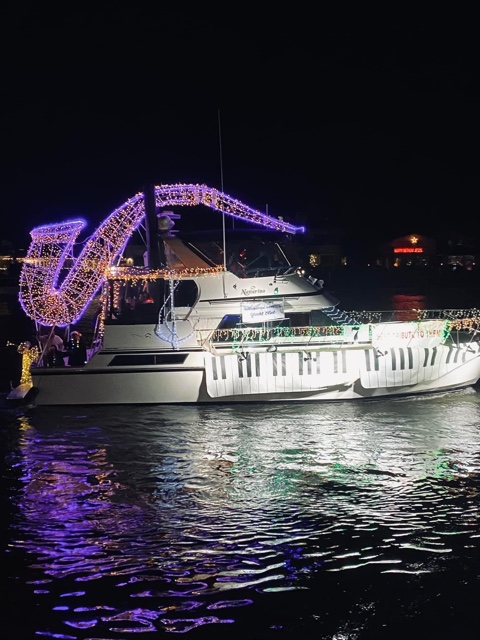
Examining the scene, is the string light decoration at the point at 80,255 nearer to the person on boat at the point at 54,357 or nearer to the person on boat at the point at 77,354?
the person on boat at the point at 77,354

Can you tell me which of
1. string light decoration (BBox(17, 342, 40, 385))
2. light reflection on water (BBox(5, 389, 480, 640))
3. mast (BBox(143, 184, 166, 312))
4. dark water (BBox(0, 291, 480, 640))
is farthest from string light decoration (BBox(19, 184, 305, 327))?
dark water (BBox(0, 291, 480, 640))

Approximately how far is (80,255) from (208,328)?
3373 millimetres

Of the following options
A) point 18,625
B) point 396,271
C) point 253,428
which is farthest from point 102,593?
point 396,271

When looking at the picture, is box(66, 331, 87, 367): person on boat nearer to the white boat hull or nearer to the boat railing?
the white boat hull

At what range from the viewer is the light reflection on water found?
7145 millimetres

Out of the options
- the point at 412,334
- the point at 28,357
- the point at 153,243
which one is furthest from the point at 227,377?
the point at 28,357

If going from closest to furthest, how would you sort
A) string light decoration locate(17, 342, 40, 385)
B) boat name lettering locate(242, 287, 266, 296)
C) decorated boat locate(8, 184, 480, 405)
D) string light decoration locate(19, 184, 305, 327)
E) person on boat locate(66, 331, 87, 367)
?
decorated boat locate(8, 184, 480, 405), boat name lettering locate(242, 287, 266, 296), person on boat locate(66, 331, 87, 367), string light decoration locate(19, 184, 305, 327), string light decoration locate(17, 342, 40, 385)

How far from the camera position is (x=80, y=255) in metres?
17.6

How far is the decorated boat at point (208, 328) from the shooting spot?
16578mm

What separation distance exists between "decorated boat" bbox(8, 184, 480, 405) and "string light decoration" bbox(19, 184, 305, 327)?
0.03m

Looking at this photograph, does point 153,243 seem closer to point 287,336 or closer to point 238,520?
point 287,336

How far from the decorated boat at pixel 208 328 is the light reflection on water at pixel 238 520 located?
129 centimetres

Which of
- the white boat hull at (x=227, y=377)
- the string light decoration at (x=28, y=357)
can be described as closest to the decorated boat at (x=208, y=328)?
the white boat hull at (x=227, y=377)

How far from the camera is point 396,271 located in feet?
313
